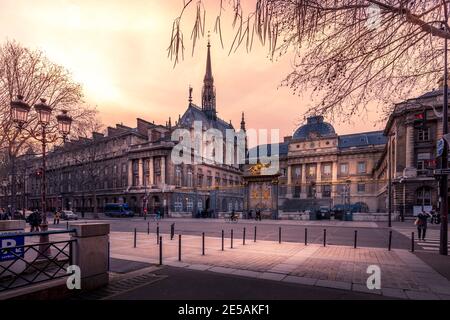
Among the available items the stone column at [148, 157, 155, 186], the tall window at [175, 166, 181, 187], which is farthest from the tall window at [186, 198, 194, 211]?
the stone column at [148, 157, 155, 186]

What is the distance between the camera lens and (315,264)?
950 cm

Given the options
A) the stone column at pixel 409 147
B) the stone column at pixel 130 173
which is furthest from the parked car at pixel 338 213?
the stone column at pixel 130 173

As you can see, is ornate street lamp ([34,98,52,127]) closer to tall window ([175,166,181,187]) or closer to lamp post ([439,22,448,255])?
lamp post ([439,22,448,255])

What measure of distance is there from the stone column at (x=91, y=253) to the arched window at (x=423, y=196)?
4328cm

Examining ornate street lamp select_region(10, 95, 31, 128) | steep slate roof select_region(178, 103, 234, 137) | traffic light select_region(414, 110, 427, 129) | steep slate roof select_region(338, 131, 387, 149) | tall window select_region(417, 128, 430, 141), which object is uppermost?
steep slate roof select_region(178, 103, 234, 137)

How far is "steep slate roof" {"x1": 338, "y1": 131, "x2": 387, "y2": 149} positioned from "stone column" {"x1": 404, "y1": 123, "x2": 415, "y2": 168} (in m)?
28.0

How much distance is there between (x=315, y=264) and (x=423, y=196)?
37.7 m

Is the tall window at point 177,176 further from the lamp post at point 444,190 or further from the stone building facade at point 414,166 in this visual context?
the lamp post at point 444,190

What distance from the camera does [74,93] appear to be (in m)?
24.2

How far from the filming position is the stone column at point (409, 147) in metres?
40.5

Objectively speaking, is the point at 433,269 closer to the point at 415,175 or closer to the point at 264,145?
the point at 415,175

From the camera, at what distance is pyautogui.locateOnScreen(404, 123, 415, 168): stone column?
40.5m
